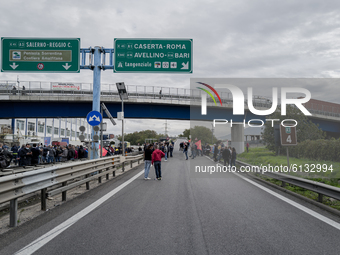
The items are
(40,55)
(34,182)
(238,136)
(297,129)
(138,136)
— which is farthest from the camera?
(138,136)

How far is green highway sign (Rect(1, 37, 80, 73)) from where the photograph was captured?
14805mm

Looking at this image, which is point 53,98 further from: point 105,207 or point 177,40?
point 105,207

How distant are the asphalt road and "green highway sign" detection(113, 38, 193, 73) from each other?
851cm

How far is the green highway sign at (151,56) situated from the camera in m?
15.4

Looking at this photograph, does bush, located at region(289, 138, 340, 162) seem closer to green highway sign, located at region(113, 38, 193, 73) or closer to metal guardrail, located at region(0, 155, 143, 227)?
green highway sign, located at region(113, 38, 193, 73)

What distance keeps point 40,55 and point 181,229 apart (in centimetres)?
1243

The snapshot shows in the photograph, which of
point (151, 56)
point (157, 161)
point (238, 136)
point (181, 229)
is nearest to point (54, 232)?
point (181, 229)

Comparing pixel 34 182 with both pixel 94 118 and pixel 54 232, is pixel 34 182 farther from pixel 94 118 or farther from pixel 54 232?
pixel 94 118

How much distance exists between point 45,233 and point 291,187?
8.73 m

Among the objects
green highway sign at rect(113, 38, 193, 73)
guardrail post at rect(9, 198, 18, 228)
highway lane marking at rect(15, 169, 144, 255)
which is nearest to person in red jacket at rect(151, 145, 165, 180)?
green highway sign at rect(113, 38, 193, 73)

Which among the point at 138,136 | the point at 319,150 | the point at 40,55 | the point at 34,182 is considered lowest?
the point at 34,182

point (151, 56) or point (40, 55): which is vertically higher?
point (151, 56)

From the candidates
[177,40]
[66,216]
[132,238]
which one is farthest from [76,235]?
[177,40]

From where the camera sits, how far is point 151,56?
15438 millimetres
